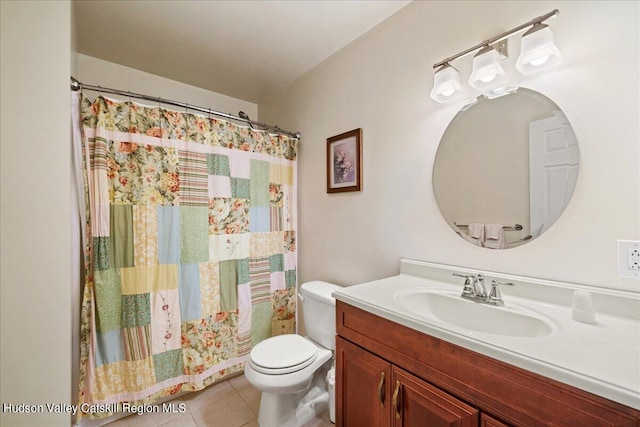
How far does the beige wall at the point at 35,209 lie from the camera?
1110mm

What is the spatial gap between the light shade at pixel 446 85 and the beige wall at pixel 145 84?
6.84ft

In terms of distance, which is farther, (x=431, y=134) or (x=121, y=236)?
(x=121, y=236)

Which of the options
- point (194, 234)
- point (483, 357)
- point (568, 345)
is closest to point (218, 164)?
point (194, 234)

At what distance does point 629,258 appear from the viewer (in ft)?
2.97

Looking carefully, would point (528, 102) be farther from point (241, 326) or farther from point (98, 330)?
point (98, 330)

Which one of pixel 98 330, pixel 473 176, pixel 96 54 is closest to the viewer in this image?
pixel 473 176

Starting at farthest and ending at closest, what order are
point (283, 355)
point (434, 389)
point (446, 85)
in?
point (283, 355) → point (446, 85) → point (434, 389)

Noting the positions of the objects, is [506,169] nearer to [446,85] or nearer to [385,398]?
[446,85]

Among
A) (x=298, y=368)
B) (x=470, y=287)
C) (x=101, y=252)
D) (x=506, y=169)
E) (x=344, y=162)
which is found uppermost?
(x=344, y=162)

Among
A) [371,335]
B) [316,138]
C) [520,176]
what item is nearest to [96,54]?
[316,138]

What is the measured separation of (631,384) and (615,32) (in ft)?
3.63

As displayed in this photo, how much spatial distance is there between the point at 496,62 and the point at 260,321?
2137 millimetres

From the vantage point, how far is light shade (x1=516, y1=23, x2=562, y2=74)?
3.25ft

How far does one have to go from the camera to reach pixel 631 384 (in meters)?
0.56
